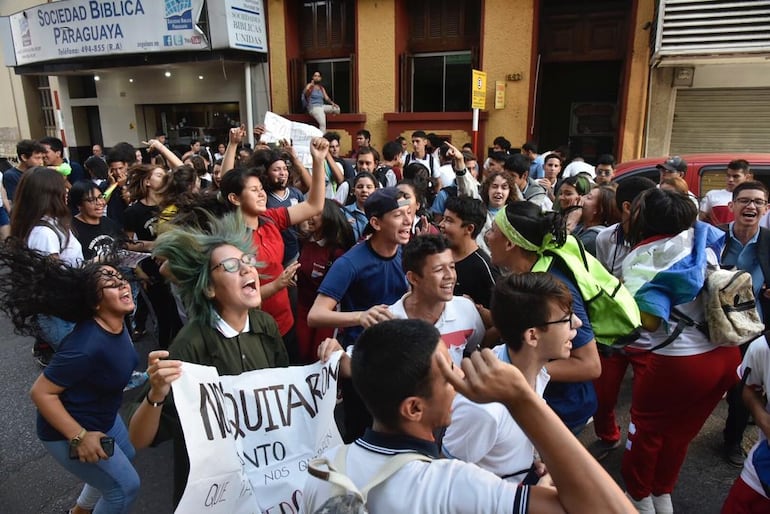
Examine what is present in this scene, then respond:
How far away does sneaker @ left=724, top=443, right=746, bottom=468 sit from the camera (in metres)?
3.61

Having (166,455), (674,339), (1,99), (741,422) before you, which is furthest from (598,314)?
(1,99)

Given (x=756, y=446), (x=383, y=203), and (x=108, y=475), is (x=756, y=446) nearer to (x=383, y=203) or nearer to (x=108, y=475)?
(x=383, y=203)

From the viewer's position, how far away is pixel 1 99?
1797 cm

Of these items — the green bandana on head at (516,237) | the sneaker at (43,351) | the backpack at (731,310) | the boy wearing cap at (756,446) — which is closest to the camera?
the boy wearing cap at (756,446)

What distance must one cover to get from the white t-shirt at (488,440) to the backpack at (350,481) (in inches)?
17.5

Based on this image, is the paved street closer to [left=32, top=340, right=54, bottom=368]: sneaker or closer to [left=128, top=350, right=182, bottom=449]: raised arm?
[left=32, top=340, right=54, bottom=368]: sneaker

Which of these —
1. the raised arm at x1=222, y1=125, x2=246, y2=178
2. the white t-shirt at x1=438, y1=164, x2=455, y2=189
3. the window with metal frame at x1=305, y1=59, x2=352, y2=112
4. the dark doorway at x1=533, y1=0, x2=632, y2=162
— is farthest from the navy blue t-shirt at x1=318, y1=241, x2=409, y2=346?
the window with metal frame at x1=305, y1=59, x2=352, y2=112

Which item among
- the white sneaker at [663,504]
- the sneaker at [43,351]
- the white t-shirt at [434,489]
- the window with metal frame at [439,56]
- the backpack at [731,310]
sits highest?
the window with metal frame at [439,56]

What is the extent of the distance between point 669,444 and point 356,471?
90.4 inches

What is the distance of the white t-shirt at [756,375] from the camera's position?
217cm

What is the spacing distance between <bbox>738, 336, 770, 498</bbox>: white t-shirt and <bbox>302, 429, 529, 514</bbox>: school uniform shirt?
5.01 feet

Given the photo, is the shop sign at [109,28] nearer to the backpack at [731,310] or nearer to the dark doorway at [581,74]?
the dark doorway at [581,74]

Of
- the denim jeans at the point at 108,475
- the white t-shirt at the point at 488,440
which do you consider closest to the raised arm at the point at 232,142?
the denim jeans at the point at 108,475

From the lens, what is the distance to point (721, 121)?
9711mm
